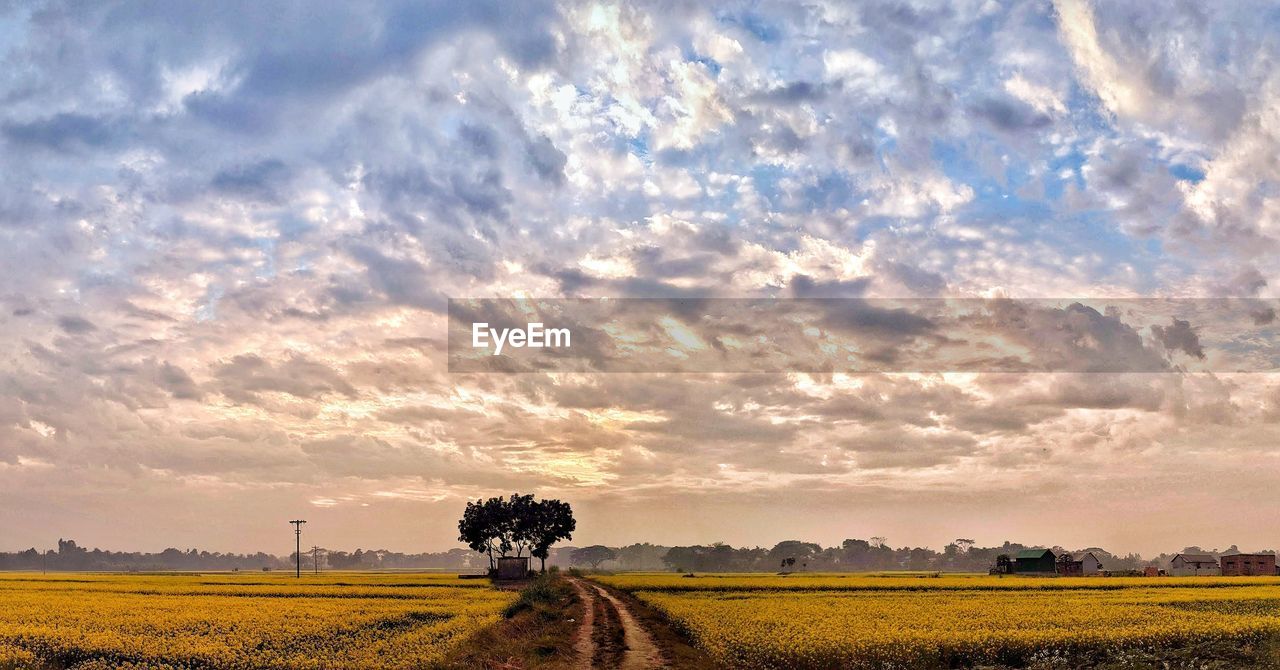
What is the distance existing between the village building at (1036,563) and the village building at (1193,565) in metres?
25.6

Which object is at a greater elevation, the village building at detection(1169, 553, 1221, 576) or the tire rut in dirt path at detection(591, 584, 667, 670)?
the tire rut in dirt path at detection(591, 584, 667, 670)

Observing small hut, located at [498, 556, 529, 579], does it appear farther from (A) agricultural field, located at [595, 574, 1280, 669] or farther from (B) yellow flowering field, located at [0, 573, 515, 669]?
(A) agricultural field, located at [595, 574, 1280, 669]

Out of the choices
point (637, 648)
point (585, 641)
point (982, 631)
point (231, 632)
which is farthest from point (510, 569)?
point (982, 631)

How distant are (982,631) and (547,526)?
329 feet

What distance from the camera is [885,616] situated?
42.7 metres

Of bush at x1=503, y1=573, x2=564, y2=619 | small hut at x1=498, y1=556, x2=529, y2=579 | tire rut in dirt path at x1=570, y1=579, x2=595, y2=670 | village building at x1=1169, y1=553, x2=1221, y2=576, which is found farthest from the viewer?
village building at x1=1169, y1=553, x2=1221, y2=576

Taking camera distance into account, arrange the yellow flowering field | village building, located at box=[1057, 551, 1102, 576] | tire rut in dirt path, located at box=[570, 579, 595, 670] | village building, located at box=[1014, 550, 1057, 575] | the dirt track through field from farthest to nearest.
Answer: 1. village building, located at box=[1014, 550, 1057, 575]
2. village building, located at box=[1057, 551, 1102, 576]
3. the yellow flowering field
4. tire rut in dirt path, located at box=[570, 579, 595, 670]
5. the dirt track through field

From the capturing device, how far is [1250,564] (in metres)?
124

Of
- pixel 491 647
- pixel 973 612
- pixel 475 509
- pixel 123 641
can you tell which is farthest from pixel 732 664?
pixel 475 509

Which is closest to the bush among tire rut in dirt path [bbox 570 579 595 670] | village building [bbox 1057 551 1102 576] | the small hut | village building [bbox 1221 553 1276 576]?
tire rut in dirt path [bbox 570 579 595 670]

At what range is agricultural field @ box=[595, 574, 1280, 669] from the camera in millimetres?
30453

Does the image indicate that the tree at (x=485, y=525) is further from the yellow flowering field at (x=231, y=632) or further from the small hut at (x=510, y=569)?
the yellow flowering field at (x=231, y=632)

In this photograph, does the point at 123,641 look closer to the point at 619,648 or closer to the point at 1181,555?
the point at 619,648

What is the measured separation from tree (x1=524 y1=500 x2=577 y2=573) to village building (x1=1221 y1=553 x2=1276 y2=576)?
9644cm
